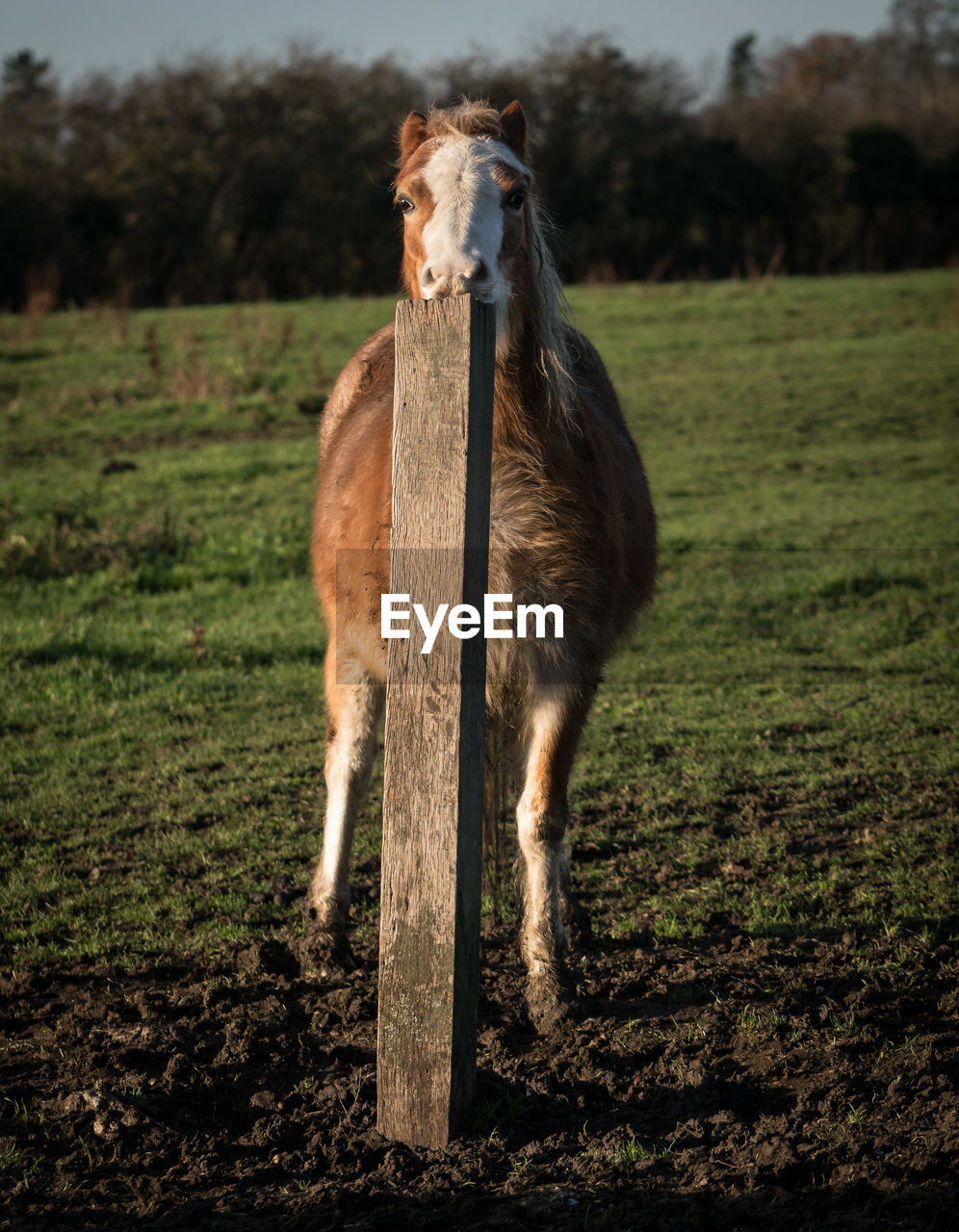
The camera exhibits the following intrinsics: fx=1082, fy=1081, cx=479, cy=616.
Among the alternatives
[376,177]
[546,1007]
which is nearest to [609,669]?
[546,1007]


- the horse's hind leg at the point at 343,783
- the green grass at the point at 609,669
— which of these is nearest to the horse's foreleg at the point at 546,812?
the green grass at the point at 609,669

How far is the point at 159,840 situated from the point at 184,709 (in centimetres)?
187

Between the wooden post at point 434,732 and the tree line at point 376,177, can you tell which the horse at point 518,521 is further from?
the tree line at point 376,177

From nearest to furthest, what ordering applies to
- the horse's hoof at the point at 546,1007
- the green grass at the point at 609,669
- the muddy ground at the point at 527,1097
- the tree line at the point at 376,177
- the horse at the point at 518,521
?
1. the muddy ground at the point at 527,1097
2. the horse at the point at 518,521
3. the horse's hoof at the point at 546,1007
4. the green grass at the point at 609,669
5. the tree line at the point at 376,177

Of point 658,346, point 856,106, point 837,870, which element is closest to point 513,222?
point 837,870

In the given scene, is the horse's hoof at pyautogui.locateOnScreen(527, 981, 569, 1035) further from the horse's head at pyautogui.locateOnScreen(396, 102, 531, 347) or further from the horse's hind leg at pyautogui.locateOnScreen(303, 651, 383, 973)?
the horse's head at pyautogui.locateOnScreen(396, 102, 531, 347)

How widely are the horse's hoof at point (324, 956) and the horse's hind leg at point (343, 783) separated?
0.30 ft

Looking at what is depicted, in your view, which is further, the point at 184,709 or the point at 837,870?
the point at 184,709

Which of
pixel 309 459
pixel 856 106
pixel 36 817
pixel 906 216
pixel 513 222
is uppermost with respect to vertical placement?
pixel 856 106

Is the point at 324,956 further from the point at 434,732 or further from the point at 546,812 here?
the point at 434,732

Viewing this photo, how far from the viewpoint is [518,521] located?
3.22 m

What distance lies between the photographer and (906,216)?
33062 millimetres

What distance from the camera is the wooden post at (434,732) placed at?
248 centimetres

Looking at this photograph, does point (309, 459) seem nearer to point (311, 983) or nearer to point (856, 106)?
point (311, 983)
